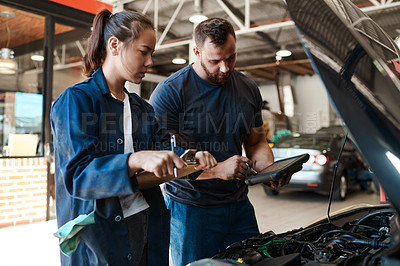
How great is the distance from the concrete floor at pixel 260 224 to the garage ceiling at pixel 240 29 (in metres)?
2.14

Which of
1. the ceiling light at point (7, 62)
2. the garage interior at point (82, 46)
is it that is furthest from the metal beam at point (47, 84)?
the ceiling light at point (7, 62)

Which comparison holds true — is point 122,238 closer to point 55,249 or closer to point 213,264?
point 213,264

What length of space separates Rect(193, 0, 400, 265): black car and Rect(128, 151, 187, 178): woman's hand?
226 mm

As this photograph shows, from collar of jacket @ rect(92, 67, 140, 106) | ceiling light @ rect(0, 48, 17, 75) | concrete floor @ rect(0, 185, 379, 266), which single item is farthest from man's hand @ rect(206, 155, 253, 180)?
ceiling light @ rect(0, 48, 17, 75)

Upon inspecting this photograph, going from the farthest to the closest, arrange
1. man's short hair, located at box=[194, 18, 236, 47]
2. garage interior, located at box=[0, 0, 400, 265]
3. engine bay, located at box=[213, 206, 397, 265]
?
garage interior, located at box=[0, 0, 400, 265] < man's short hair, located at box=[194, 18, 236, 47] < engine bay, located at box=[213, 206, 397, 265]

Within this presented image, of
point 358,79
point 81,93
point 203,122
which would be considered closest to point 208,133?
point 203,122

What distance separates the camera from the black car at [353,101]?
65 centimetres

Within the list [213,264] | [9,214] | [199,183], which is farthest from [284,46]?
[213,264]

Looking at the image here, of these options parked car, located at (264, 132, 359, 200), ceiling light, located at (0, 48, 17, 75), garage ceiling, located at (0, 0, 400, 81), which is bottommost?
parked car, located at (264, 132, 359, 200)

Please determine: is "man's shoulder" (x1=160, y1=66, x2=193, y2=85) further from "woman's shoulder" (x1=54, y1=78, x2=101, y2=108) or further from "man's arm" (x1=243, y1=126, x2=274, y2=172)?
"woman's shoulder" (x1=54, y1=78, x2=101, y2=108)

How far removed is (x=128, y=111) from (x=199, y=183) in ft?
1.87

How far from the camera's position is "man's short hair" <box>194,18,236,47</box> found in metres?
1.43

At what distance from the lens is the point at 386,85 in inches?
29.4

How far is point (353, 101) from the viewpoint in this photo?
68cm
